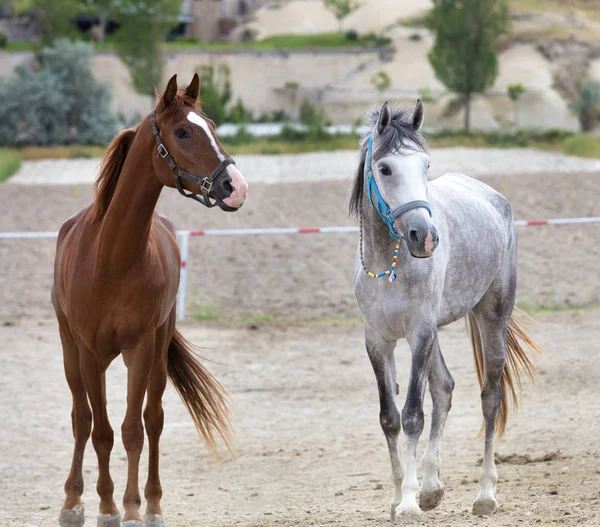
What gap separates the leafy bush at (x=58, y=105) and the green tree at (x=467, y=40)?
1288cm

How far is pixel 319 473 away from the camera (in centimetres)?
602

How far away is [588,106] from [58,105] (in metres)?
22.6

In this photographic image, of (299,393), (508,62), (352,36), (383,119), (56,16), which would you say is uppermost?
(383,119)

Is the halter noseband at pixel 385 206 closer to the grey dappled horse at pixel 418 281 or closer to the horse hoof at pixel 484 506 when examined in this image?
the grey dappled horse at pixel 418 281

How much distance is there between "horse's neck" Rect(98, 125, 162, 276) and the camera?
445 centimetres

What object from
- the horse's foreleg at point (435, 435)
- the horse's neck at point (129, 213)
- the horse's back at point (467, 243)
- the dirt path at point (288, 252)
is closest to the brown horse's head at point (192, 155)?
the horse's neck at point (129, 213)

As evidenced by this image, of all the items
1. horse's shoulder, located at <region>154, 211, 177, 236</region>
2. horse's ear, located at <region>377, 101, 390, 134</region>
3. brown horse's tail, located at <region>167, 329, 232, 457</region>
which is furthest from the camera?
brown horse's tail, located at <region>167, 329, 232, 457</region>

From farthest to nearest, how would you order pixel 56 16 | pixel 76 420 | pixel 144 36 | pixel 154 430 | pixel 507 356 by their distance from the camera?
pixel 56 16 → pixel 144 36 → pixel 507 356 → pixel 154 430 → pixel 76 420

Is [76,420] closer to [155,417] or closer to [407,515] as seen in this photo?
[155,417]

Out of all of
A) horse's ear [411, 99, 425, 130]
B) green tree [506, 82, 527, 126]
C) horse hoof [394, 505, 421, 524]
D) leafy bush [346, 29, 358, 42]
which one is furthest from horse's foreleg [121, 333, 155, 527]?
leafy bush [346, 29, 358, 42]

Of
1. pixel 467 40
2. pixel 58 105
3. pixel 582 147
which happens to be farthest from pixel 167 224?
pixel 467 40

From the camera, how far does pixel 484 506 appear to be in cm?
486

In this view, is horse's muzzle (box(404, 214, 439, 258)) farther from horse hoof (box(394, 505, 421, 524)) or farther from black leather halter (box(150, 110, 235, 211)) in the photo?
horse hoof (box(394, 505, 421, 524))

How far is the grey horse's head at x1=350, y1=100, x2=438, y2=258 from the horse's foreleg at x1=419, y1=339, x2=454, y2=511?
98 cm
